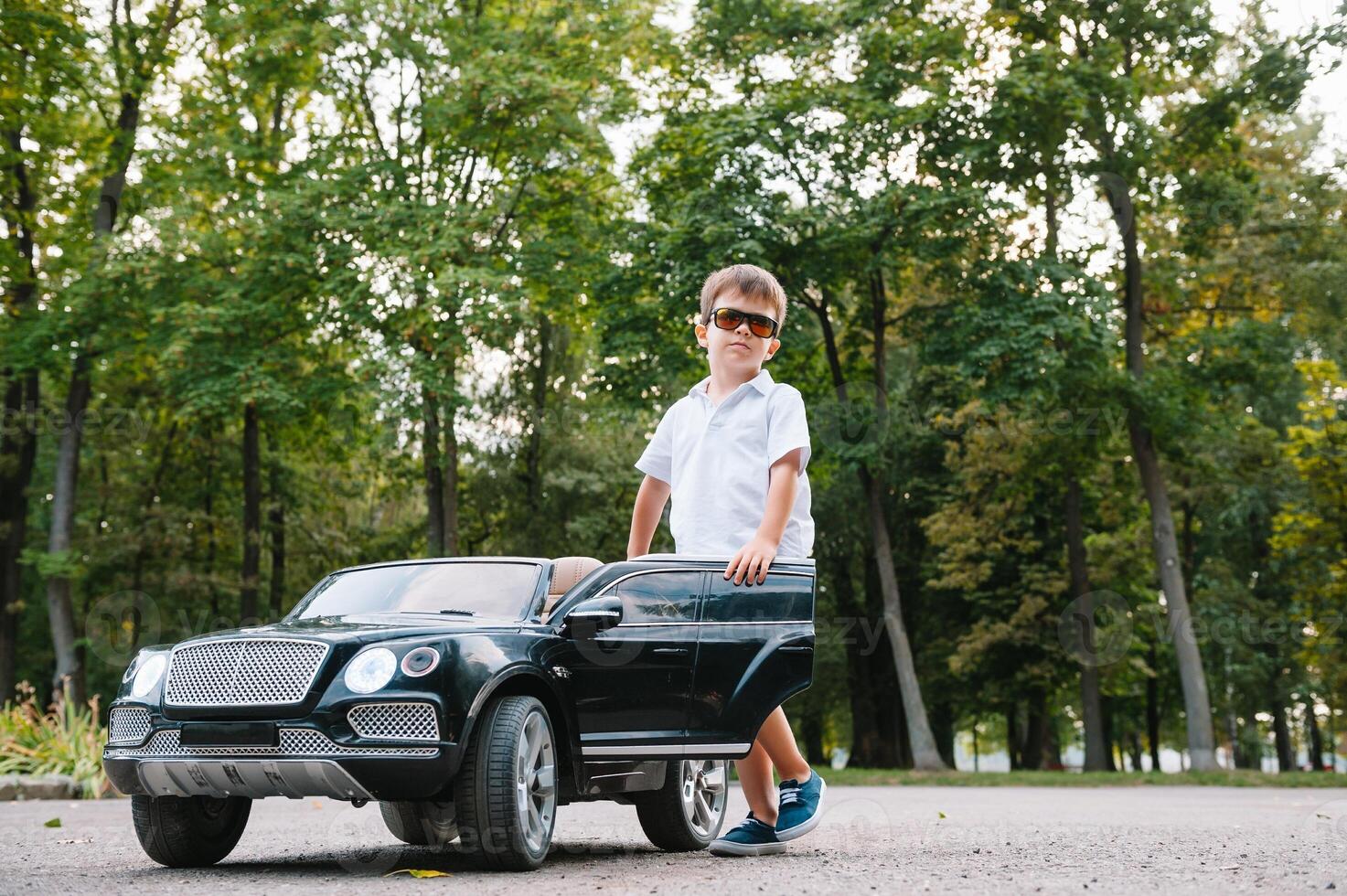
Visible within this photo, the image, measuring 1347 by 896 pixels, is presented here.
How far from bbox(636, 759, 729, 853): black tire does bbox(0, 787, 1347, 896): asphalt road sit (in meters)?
0.12

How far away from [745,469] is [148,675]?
8.72 feet

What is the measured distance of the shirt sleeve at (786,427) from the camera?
231 inches

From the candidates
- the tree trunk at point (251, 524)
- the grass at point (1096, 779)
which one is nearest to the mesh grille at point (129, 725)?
the grass at point (1096, 779)

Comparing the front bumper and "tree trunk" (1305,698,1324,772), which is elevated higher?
the front bumper

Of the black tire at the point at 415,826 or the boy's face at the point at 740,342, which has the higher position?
the boy's face at the point at 740,342

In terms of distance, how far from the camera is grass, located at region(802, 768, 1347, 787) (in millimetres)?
21677

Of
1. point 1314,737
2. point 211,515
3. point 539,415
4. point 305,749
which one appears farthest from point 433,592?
point 1314,737

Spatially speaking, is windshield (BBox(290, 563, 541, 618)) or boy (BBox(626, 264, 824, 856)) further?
windshield (BBox(290, 563, 541, 618))

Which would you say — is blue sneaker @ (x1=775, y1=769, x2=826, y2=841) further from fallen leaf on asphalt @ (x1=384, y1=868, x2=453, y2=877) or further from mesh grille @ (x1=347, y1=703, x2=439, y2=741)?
mesh grille @ (x1=347, y1=703, x2=439, y2=741)

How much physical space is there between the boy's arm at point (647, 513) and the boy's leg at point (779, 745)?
0.93 metres

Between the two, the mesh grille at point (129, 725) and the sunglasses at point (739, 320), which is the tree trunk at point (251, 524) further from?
the sunglasses at point (739, 320)

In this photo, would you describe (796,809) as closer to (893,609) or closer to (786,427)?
(786,427)

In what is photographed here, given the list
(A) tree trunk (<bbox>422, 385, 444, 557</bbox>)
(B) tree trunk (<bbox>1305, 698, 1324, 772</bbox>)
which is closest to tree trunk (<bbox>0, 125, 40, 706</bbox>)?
(A) tree trunk (<bbox>422, 385, 444, 557</bbox>)

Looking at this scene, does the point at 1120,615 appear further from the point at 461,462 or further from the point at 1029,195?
the point at 461,462
